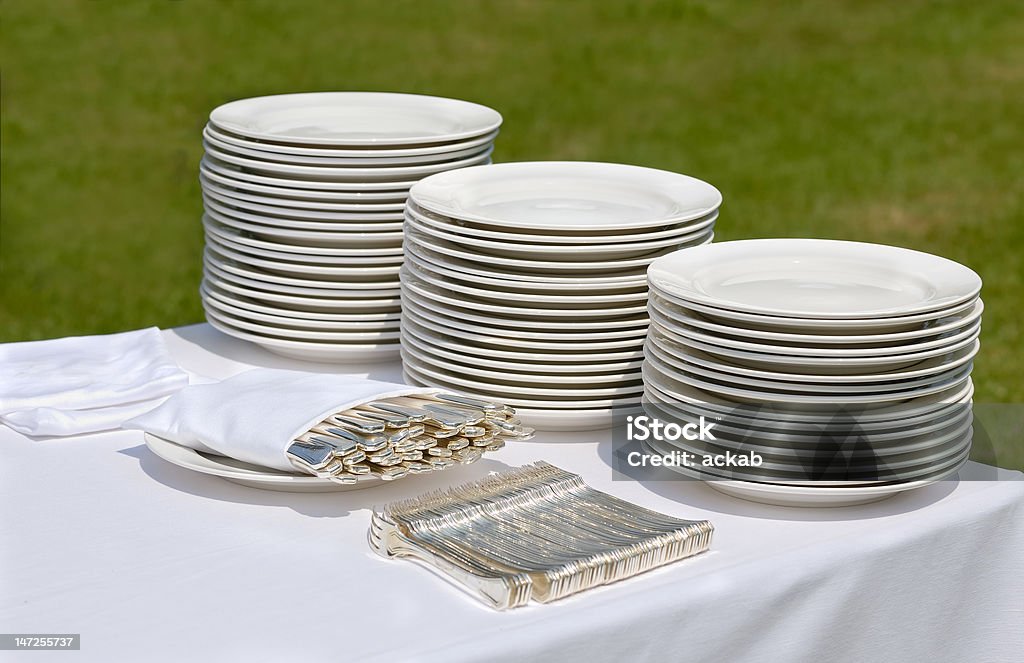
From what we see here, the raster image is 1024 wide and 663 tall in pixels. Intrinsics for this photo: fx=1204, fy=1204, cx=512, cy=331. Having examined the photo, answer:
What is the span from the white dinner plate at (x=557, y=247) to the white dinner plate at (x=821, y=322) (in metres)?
0.15

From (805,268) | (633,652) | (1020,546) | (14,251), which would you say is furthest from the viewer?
(14,251)

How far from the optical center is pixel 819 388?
3.64 ft

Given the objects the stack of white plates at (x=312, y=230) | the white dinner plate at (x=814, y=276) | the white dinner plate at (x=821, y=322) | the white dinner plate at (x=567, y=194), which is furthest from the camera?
the stack of white plates at (x=312, y=230)

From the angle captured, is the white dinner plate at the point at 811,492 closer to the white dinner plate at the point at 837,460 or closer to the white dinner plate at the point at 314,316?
the white dinner plate at the point at 837,460

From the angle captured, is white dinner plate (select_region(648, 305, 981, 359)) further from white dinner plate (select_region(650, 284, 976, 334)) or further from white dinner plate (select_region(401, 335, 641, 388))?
white dinner plate (select_region(401, 335, 641, 388))

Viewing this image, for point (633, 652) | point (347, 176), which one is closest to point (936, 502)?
point (633, 652)

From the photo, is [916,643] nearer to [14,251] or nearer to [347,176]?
[347,176]

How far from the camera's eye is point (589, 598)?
0.99 metres

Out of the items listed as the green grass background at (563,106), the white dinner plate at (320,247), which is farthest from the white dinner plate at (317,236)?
the green grass background at (563,106)

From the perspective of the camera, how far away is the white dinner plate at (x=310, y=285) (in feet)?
5.06

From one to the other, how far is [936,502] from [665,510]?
0.88 ft

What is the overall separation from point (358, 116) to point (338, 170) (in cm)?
35

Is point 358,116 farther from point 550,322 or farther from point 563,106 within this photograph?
point 563,106
